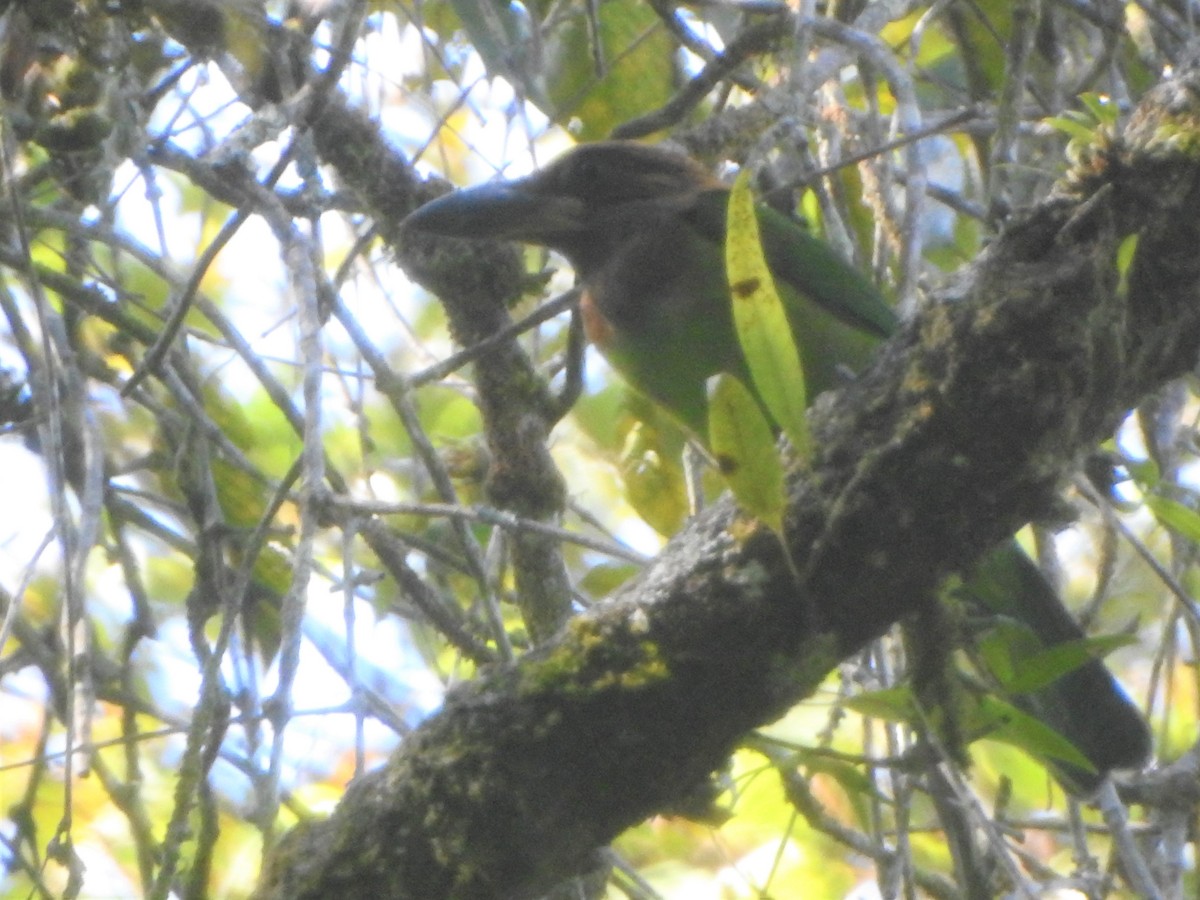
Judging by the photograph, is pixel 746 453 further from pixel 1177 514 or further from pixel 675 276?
pixel 675 276

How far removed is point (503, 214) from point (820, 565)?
1610 millimetres

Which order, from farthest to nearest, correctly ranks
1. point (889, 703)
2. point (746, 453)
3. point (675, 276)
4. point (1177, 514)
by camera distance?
1. point (675, 276)
2. point (1177, 514)
3. point (889, 703)
4. point (746, 453)

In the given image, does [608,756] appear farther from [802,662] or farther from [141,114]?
[141,114]

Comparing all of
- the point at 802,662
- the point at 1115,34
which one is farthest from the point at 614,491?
the point at 802,662

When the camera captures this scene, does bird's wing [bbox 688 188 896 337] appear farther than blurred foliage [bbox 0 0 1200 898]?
Yes

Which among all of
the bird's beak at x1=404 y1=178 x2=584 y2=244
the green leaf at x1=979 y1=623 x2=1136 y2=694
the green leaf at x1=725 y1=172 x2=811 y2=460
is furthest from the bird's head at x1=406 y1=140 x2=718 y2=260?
the green leaf at x1=725 y1=172 x2=811 y2=460

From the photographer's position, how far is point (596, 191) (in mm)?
3537

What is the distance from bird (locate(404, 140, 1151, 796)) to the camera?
3.08 m

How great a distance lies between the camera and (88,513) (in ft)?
8.13

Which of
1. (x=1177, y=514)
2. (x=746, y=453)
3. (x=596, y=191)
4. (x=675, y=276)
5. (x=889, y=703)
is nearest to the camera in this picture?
(x=746, y=453)

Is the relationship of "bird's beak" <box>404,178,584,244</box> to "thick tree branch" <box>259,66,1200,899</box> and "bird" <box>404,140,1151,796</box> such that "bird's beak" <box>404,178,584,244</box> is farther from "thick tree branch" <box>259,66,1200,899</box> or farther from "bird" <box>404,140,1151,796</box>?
"thick tree branch" <box>259,66,1200,899</box>

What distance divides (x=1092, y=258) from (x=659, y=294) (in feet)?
5.54

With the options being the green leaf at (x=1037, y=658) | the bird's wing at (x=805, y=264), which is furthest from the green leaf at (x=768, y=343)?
the bird's wing at (x=805, y=264)

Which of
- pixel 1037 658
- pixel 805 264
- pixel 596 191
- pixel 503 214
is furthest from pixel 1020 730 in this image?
pixel 596 191
